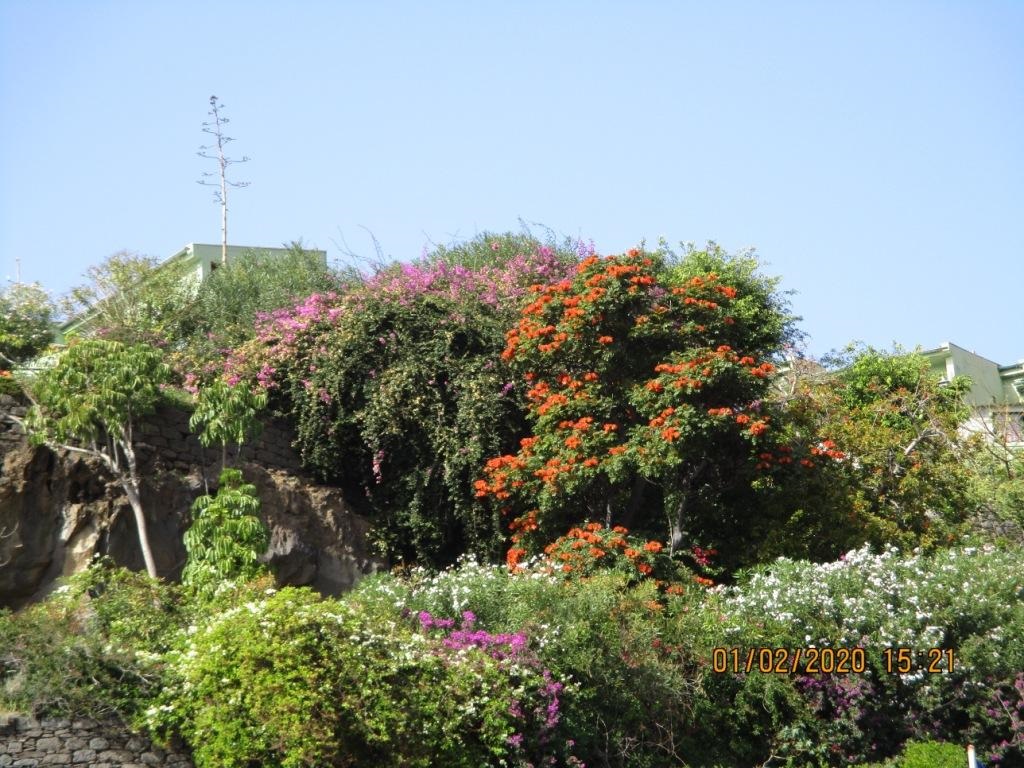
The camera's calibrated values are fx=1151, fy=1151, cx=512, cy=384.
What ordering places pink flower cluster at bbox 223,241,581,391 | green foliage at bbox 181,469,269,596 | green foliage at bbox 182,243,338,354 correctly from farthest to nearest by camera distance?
green foliage at bbox 182,243,338,354, pink flower cluster at bbox 223,241,581,391, green foliage at bbox 181,469,269,596

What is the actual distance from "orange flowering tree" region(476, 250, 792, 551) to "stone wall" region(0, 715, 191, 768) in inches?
232

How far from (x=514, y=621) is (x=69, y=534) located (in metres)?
5.53

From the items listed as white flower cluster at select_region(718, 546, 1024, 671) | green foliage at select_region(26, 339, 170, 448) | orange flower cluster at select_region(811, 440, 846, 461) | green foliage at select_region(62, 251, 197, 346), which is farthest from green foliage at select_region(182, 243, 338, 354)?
white flower cluster at select_region(718, 546, 1024, 671)

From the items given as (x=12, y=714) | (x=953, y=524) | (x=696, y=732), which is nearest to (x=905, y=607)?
(x=696, y=732)

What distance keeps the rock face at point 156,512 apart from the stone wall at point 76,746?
11.0 feet

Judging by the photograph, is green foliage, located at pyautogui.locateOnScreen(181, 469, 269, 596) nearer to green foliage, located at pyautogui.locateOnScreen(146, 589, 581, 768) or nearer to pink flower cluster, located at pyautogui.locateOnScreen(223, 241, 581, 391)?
green foliage, located at pyautogui.locateOnScreen(146, 589, 581, 768)

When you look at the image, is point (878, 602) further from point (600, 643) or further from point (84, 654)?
point (84, 654)

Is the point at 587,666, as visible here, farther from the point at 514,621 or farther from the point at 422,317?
the point at 422,317

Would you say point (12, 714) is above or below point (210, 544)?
below

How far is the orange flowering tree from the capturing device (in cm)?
1472

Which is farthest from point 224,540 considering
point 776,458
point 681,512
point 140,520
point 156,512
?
point 776,458

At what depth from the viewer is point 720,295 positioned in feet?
52.7

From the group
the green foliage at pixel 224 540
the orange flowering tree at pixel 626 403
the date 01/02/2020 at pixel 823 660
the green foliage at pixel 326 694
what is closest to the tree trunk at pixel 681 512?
the orange flowering tree at pixel 626 403

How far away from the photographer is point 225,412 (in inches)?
563
